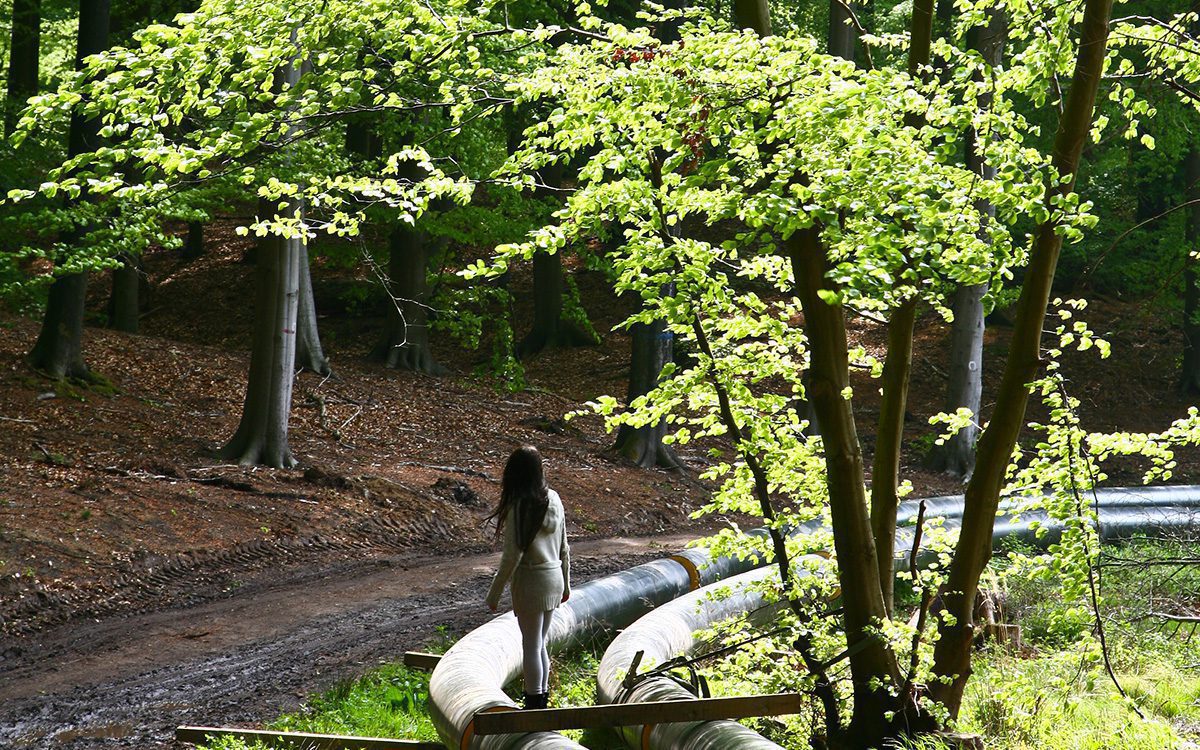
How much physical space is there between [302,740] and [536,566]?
1.65m

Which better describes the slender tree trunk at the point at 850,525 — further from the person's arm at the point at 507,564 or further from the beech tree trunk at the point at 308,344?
the beech tree trunk at the point at 308,344

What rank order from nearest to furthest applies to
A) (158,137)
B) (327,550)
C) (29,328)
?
(158,137) → (327,550) → (29,328)

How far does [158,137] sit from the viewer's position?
505 centimetres

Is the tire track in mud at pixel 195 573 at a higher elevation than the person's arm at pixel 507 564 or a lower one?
lower

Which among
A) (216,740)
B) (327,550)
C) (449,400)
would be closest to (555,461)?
(449,400)

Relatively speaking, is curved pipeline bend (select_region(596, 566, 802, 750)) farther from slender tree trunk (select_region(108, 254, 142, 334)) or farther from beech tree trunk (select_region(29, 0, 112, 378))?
slender tree trunk (select_region(108, 254, 142, 334))

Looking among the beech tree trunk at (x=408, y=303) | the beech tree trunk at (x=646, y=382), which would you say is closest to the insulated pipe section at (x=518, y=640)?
the beech tree trunk at (x=646, y=382)

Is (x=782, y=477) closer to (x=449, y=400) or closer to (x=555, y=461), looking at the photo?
(x=555, y=461)

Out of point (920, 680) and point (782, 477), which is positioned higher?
point (782, 477)

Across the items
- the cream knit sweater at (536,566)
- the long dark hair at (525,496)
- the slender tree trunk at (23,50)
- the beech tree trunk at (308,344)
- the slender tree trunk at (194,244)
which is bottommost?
the cream knit sweater at (536,566)

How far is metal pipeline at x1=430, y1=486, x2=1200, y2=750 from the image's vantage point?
5.21 meters

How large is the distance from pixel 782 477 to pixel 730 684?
131 centimetres

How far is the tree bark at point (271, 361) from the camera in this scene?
537 inches

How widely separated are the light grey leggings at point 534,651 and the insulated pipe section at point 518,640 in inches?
8.6
